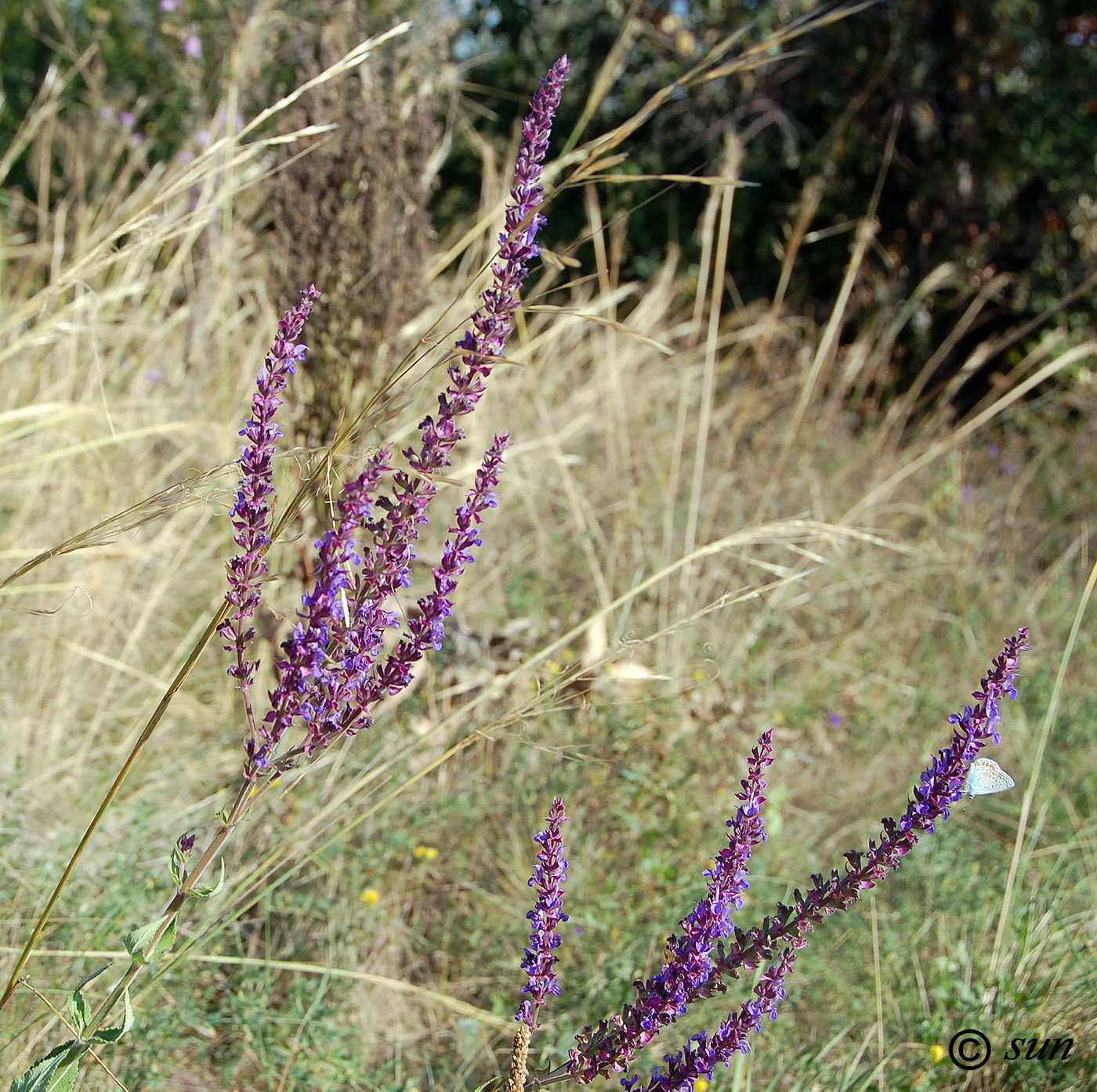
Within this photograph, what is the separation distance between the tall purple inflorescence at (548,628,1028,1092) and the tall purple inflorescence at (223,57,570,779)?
0.36m

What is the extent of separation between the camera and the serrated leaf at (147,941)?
957 millimetres

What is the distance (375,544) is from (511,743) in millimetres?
1205

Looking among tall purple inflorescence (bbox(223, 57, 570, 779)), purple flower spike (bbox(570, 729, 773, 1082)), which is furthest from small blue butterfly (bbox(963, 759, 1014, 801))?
tall purple inflorescence (bbox(223, 57, 570, 779))

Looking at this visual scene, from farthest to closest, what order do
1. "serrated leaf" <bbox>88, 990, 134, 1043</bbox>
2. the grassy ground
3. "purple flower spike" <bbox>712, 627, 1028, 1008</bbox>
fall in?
the grassy ground < "purple flower spike" <bbox>712, 627, 1028, 1008</bbox> < "serrated leaf" <bbox>88, 990, 134, 1043</bbox>

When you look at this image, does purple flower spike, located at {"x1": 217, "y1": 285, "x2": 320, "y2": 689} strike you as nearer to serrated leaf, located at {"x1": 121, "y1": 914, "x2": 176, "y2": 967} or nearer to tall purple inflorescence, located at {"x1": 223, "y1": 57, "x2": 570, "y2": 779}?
tall purple inflorescence, located at {"x1": 223, "y1": 57, "x2": 570, "y2": 779}

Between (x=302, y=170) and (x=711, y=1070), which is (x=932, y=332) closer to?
(x=302, y=170)

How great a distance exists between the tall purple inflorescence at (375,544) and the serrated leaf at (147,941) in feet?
0.51

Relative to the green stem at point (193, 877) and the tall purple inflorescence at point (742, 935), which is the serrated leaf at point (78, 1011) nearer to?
the green stem at point (193, 877)

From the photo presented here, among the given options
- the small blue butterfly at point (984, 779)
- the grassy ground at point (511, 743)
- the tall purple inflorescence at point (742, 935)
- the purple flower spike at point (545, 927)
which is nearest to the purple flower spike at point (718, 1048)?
the tall purple inflorescence at point (742, 935)

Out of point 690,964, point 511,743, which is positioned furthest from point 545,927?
point 511,743

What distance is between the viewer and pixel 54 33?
7.63 metres

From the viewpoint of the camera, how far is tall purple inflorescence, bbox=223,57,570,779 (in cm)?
96

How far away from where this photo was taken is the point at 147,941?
1.00m

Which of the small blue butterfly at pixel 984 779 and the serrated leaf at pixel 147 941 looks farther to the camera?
the small blue butterfly at pixel 984 779
